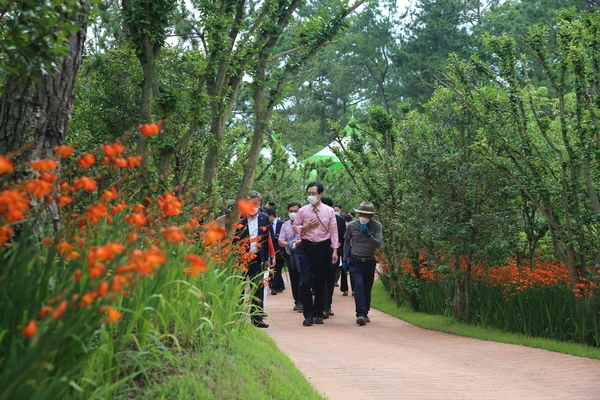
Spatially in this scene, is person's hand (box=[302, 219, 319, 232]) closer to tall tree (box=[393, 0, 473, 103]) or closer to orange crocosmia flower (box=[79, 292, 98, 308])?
orange crocosmia flower (box=[79, 292, 98, 308])

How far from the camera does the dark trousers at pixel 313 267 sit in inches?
472

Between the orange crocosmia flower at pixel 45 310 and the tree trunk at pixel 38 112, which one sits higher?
the tree trunk at pixel 38 112

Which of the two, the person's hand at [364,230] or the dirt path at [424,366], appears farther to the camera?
the person's hand at [364,230]

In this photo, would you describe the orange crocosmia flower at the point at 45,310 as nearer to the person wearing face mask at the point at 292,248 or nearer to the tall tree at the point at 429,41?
the person wearing face mask at the point at 292,248

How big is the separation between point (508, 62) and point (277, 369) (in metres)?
7.00

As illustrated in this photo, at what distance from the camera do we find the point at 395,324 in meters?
13.0

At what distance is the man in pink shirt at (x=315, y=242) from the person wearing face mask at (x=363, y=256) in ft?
2.06

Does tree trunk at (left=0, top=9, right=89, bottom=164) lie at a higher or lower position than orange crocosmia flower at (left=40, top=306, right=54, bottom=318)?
higher

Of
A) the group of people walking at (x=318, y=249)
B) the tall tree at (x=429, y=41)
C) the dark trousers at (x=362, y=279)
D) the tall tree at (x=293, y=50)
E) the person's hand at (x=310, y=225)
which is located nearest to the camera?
the group of people walking at (x=318, y=249)

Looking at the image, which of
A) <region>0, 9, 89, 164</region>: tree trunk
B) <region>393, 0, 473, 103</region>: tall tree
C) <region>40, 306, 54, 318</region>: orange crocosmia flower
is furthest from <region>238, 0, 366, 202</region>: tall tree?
<region>393, 0, 473, 103</region>: tall tree

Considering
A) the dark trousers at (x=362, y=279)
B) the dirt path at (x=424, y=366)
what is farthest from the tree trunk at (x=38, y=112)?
the dark trousers at (x=362, y=279)

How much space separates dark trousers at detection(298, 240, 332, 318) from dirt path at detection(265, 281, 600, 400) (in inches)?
19.0

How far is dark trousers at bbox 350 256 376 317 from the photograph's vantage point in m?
12.6

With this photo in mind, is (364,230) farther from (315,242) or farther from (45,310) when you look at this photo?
(45,310)
